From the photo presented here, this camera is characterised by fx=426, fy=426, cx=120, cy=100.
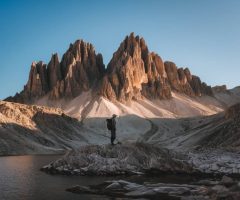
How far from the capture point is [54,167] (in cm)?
5197

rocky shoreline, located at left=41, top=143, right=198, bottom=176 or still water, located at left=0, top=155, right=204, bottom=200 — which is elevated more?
rocky shoreline, located at left=41, top=143, right=198, bottom=176

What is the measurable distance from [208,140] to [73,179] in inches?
3114

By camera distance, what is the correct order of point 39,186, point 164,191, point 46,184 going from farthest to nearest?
1. point 46,184
2. point 39,186
3. point 164,191

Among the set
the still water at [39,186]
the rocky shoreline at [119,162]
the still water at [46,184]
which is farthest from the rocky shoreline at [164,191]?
the rocky shoreline at [119,162]

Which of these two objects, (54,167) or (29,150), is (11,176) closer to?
(54,167)

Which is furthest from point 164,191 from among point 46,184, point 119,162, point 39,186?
point 119,162

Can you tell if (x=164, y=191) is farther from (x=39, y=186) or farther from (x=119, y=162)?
(x=119, y=162)

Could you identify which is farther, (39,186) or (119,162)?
(119,162)

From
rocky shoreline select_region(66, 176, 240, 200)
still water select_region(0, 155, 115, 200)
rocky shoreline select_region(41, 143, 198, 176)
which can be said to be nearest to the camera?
rocky shoreline select_region(66, 176, 240, 200)

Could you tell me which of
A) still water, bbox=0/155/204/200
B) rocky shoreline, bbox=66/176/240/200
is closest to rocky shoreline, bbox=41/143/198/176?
still water, bbox=0/155/204/200

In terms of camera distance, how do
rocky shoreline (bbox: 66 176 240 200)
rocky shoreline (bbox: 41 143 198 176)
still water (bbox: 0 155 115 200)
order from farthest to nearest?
1. rocky shoreline (bbox: 41 143 198 176)
2. still water (bbox: 0 155 115 200)
3. rocky shoreline (bbox: 66 176 240 200)

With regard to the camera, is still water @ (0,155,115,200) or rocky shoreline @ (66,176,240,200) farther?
still water @ (0,155,115,200)

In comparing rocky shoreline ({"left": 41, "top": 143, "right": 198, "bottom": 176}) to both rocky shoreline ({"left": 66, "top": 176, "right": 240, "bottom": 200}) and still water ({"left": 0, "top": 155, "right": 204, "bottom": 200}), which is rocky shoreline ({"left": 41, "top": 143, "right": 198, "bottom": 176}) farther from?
rocky shoreline ({"left": 66, "top": 176, "right": 240, "bottom": 200})

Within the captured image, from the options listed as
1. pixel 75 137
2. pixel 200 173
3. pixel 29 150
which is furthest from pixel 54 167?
pixel 75 137
